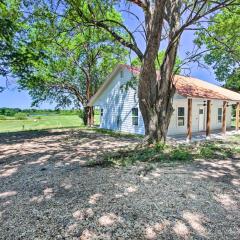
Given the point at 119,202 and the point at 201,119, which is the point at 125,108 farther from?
the point at 119,202

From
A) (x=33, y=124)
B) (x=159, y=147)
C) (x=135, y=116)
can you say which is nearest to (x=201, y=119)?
(x=135, y=116)

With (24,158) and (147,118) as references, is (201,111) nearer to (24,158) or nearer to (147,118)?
(147,118)

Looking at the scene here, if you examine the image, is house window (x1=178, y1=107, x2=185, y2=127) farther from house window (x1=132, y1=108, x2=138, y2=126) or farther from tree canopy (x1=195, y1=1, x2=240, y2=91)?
tree canopy (x1=195, y1=1, x2=240, y2=91)

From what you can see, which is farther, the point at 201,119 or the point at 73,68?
the point at 73,68

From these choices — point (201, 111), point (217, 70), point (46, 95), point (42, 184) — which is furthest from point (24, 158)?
point (217, 70)

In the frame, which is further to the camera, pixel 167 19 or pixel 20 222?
pixel 167 19

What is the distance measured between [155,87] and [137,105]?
856cm

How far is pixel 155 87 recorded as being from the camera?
10945 millimetres

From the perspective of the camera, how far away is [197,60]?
1193 cm

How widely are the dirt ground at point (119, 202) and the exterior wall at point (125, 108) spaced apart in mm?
11682

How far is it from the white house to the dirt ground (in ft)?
35.9

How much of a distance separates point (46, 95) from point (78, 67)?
454 centimetres

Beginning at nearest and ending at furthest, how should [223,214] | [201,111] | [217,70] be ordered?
[223,214], [201,111], [217,70]

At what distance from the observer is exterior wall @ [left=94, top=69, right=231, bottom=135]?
18.9 m
